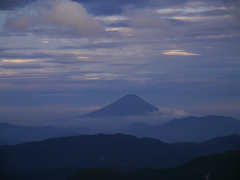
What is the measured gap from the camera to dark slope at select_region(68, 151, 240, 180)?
9562cm

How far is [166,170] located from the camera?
359 ft

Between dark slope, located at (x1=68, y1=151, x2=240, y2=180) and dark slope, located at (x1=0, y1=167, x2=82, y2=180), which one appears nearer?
dark slope, located at (x1=68, y1=151, x2=240, y2=180)

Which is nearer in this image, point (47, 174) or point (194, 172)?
point (194, 172)

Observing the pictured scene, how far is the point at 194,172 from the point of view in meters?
103

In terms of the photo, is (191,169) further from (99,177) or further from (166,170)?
(99,177)

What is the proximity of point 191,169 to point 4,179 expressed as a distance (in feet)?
288

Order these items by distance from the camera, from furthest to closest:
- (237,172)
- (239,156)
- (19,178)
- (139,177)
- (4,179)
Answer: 1. (19,178)
2. (4,179)
3. (139,177)
4. (239,156)
5. (237,172)

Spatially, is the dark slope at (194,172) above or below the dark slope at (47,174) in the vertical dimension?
above

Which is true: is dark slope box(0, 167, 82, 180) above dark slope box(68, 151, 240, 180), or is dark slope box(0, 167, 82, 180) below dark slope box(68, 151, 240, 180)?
below

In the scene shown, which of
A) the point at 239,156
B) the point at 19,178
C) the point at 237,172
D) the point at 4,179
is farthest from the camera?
the point at 19,178

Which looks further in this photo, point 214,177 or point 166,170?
point 166,170

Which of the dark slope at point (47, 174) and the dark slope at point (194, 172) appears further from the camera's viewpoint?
the dark slope at point (47, 174)

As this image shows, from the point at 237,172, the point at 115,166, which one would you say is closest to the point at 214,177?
the point at 237,172

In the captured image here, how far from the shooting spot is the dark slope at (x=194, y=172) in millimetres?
95625
